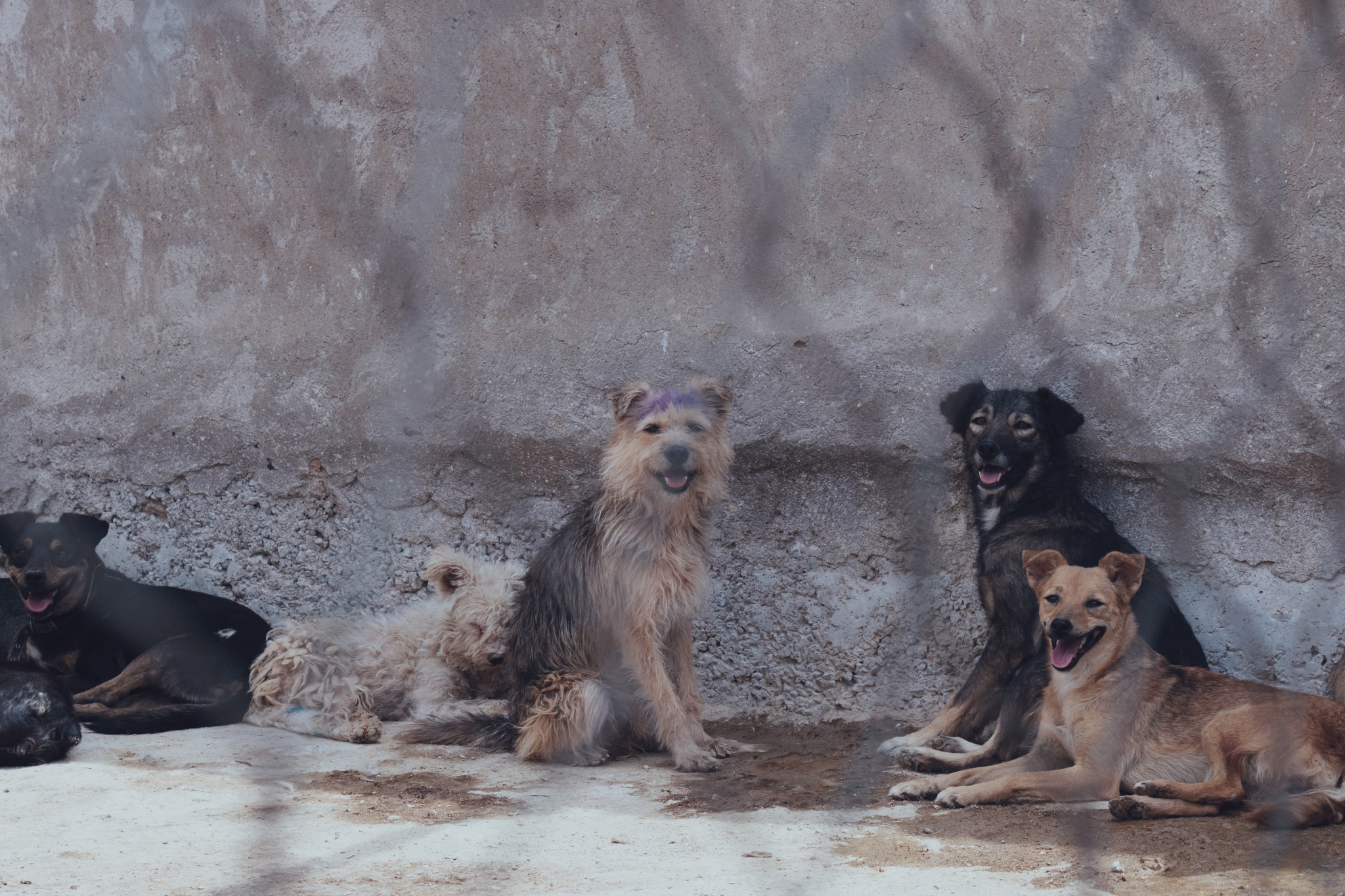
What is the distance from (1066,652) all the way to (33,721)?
3269 millimetres

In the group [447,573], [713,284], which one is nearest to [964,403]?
[713,284]

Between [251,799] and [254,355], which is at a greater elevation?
[254,355]

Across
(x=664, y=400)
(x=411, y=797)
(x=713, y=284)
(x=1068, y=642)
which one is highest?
(x=713, y=284)

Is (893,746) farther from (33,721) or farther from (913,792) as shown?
(33,721)

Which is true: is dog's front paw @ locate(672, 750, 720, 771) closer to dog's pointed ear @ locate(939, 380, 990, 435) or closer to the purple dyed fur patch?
the purple dyed fur patch

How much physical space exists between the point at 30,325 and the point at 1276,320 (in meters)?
5.18

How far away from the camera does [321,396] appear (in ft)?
16.3

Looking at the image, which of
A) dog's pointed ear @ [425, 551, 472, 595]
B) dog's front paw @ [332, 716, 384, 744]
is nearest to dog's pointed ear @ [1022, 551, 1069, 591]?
dog's pointed ear @ [425, 551, 472, 595]

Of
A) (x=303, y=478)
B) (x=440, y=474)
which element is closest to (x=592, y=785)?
(x=440, y=474)

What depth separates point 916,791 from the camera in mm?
3455

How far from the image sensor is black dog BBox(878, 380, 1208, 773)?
12.5ft

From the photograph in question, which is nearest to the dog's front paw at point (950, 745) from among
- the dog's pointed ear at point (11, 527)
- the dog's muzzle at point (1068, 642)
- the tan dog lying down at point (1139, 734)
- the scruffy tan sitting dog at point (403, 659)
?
the tan dog lying down at point (1139, 734)

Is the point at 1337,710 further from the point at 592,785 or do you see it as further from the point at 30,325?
the point at 30,325

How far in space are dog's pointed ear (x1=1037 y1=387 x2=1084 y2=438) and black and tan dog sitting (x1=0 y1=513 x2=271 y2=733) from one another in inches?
126
